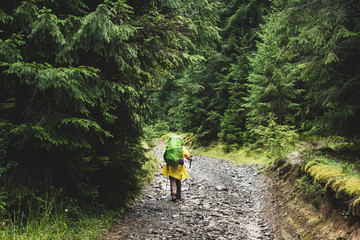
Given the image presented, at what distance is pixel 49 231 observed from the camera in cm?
338

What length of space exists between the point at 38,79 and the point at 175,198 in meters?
5.32

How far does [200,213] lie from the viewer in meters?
6.00

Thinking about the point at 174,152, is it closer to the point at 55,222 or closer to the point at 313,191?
the point at 313,191

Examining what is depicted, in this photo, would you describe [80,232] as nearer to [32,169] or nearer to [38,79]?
[32,169]

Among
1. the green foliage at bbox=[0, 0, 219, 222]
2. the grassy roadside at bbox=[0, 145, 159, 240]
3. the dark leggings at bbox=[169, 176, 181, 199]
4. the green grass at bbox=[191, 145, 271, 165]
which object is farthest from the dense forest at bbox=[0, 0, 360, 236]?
the green grass at bbox=[191, 145, 271, 165]

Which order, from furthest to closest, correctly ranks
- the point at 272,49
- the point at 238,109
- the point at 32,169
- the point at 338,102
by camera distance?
1. the point at 238,109
2. the point at 272,49
3. the point at 338,102
4. the point at 32,169

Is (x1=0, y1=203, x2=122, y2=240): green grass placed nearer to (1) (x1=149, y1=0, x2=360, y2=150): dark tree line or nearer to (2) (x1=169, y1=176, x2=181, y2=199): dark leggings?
(2) (x1=169, y1=176, x2=181, y2=199): dark leggings

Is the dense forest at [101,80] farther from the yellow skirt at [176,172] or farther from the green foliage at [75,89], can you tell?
the yellow skirt at [176,172]

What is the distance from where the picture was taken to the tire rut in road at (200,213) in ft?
15.5

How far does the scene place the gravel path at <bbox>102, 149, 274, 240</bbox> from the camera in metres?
4.73

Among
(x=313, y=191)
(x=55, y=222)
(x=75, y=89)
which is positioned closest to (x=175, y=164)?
(x=313, y=191)

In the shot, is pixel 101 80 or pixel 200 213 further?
pixel 200 213

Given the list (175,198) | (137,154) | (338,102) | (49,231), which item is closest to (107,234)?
(49,231)

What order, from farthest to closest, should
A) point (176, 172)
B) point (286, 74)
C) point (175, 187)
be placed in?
point (286, 74) < point (176, 172) < point (175, 187)
